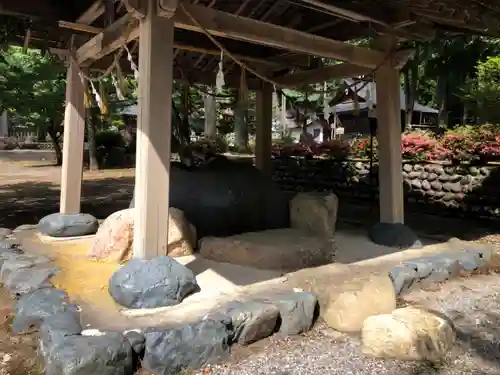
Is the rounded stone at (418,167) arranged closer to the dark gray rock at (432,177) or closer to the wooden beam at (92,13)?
the dark gray rock at (432,177)

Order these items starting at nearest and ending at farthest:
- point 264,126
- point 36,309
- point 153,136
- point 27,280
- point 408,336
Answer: point 408,336 → point 36,309 → point 153,136 → point 27,280 → point 264,126

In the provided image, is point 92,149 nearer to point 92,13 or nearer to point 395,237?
point 92,13

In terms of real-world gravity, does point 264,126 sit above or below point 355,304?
above

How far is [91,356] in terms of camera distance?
2492mm

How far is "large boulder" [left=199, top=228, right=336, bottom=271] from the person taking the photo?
467 cm

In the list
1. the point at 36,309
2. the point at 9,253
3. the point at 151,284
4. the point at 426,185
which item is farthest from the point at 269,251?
the point at 426,185

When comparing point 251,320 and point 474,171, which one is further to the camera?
point 474,171

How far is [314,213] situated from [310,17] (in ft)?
9.33

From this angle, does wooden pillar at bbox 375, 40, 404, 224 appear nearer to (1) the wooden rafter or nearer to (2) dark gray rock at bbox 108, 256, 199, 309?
(1) the wooden rafter

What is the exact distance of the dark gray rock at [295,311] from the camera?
10.9 feet

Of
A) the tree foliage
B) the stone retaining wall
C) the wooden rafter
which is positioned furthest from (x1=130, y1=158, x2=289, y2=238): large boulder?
the tree foliage

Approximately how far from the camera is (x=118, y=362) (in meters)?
2.58

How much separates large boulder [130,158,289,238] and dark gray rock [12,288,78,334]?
236 cm

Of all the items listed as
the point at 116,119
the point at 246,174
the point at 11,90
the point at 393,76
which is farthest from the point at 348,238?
the point at 116,119
